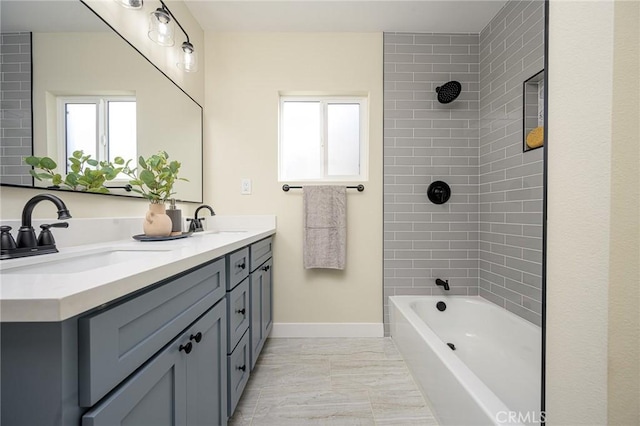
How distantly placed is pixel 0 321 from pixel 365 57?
7.84 feet

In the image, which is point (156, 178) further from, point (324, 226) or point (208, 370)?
point (324, 226)

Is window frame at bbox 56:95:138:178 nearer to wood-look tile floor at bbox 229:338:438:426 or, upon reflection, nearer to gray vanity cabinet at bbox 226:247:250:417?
gray vanity cabinet at bbox 226:247:250:417

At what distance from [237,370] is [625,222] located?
Answer: 4.61ft

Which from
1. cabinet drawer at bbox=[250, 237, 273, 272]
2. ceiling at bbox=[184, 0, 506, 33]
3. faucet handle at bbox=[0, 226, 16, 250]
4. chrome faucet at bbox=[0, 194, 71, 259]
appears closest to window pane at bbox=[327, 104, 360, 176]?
ceiling at bbox=[184, 0, 506, 33]

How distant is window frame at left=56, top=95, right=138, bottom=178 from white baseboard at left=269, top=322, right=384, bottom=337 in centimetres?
153

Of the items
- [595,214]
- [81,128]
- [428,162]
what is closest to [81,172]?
[81,128]

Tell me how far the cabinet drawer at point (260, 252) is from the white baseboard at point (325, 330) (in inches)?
25.4

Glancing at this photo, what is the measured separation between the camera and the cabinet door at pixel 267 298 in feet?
5.77

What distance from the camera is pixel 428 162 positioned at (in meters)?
2.12

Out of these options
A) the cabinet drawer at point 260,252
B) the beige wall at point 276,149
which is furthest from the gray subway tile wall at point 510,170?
the cabinet drawer at point 260,252

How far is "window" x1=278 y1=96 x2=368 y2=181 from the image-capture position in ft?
7.42

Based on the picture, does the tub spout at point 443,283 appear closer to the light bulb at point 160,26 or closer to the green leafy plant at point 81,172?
the green leafy plant at point 81,172

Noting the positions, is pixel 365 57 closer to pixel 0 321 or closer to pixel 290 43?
pixel 290 43

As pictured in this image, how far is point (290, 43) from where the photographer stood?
6.96 ft
